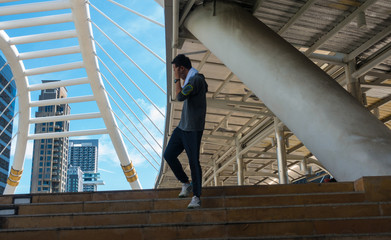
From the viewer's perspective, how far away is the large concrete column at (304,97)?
642 centimetres

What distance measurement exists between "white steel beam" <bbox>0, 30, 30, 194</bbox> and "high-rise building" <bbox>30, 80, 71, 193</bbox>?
269 feet

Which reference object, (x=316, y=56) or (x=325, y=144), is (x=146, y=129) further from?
(x=325, y=144)

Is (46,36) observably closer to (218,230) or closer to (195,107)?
(195,107)

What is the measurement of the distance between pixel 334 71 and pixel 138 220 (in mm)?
10823

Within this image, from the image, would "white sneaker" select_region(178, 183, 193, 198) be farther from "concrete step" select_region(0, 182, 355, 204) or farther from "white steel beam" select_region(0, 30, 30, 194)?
"white steel beam" select_region(0, 30, 30, 194)

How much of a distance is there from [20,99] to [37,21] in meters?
6.48

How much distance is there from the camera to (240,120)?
20594 millimetres

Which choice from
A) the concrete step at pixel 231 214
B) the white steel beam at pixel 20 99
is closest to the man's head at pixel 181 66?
the concrete step at pixel 231 214

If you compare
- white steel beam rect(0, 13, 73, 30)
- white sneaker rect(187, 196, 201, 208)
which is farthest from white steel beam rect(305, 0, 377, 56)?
white steel beam rect(0, 13, 73, 30)

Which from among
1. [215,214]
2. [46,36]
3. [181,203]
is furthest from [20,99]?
[215,214]

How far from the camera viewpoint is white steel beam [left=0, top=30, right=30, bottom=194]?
20.9 metres

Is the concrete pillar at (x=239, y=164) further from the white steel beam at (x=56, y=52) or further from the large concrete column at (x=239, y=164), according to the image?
the white steel beam at (x=56, y=52)

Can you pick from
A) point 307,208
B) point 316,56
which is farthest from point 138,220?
point 316,56

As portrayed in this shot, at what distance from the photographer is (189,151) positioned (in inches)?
213
